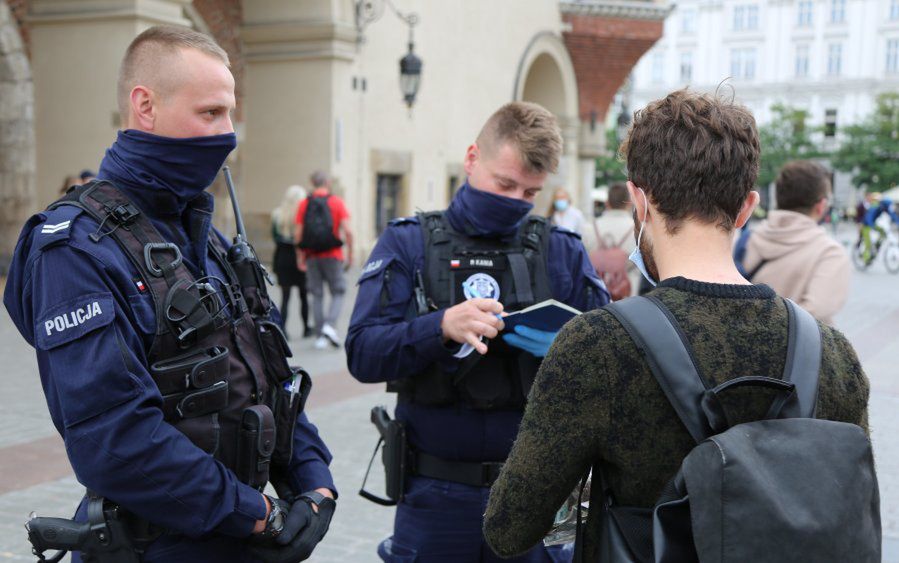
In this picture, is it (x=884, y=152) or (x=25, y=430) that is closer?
(x=25, y=430)

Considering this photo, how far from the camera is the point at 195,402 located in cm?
207

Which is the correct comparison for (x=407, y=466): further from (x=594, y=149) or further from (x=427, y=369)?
(x=594, y=149)

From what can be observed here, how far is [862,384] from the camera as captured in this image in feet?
5.83

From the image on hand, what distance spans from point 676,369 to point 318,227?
345 inches

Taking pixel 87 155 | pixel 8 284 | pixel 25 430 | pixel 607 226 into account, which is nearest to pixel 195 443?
pixel 8 284

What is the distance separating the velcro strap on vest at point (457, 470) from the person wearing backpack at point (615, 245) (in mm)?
3721

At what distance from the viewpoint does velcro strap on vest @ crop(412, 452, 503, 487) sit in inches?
113

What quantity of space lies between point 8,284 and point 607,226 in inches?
224

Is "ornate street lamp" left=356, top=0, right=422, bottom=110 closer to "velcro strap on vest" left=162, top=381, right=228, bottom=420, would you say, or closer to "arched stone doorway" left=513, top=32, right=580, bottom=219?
"arched stone doorway" left=513, top=32, right=580, bottom=219

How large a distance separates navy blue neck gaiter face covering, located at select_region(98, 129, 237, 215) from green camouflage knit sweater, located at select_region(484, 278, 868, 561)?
0.94 metres

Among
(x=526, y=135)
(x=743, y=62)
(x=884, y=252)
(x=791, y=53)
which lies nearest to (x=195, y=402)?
(x=526, y=135)

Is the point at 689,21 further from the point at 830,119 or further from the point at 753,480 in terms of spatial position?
the point at 753,480

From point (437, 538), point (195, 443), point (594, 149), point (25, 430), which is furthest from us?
point (594, 149)

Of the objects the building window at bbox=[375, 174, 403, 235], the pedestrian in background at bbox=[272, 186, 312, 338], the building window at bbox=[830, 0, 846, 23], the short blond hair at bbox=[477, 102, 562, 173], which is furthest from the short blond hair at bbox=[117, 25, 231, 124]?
the building window at bbox=[830, 0, 846, 23]
